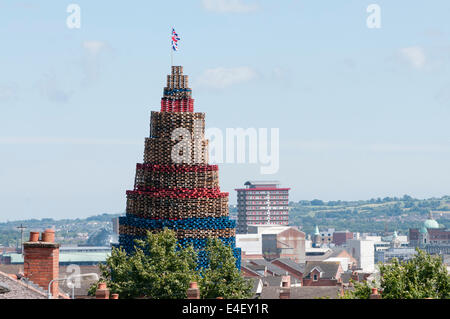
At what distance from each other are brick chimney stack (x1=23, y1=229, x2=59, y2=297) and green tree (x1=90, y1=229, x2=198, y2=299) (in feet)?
65.2

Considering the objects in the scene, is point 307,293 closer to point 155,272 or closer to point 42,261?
point 155,272

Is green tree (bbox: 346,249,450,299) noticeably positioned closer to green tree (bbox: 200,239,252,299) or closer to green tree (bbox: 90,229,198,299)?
green tree (bbox: 200,239,252,299)

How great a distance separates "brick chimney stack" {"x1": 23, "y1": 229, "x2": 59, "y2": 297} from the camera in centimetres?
6769

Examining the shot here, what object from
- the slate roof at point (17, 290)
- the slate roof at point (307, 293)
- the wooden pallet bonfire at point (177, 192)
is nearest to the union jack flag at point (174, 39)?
the wooden pallet bonfire at point (177, 192)

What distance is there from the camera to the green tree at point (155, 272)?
90.7 meters

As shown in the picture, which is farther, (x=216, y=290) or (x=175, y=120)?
(x=175, y=120)

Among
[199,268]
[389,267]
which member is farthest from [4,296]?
[199,268]

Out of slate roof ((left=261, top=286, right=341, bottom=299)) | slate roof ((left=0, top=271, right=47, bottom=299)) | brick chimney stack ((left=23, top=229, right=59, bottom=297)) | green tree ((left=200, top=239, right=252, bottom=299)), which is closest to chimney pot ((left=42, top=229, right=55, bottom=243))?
brick chimney stack ((left=23, top=229, right=59, bottom=297))

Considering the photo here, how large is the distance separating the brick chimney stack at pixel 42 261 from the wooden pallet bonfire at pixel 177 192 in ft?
160

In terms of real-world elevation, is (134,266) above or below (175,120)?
below

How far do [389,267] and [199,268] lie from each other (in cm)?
2911
